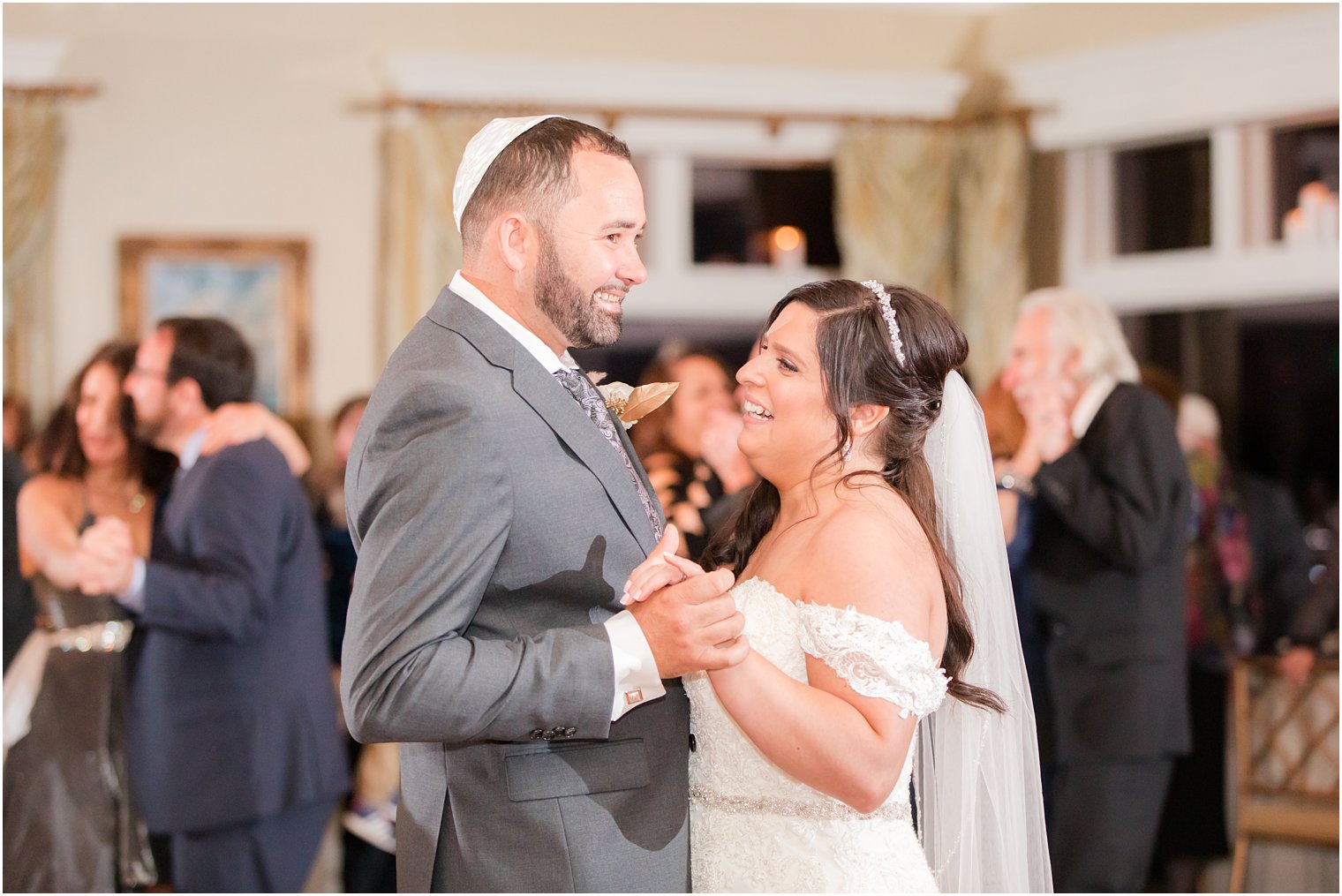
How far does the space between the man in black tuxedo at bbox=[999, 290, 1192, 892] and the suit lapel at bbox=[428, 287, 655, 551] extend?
2214 millimetres

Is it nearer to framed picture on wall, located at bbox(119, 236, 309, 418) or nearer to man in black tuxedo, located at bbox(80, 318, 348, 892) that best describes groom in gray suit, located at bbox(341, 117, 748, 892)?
man in black tuxedo, located at bbox(80, 318, 348, 892)

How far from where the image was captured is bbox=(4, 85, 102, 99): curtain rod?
6167mm

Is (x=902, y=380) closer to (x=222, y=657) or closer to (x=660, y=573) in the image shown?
(x=660, y=573)

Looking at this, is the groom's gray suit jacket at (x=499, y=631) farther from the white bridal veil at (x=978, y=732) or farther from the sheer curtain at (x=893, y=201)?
the sheer curtain at (x=893, y=201)

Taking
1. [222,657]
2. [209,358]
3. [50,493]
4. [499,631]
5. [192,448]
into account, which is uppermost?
[209,358]

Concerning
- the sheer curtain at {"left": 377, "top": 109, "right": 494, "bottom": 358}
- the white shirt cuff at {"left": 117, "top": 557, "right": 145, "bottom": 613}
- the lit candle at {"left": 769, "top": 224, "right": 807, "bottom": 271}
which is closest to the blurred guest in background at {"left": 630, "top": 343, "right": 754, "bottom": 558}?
the white shirt cuff at {"left": 117, "top": 557, "right": 145, "bottom": 613}

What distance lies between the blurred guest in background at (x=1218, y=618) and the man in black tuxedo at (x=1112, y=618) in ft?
3.74

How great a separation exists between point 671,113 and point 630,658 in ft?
18.2

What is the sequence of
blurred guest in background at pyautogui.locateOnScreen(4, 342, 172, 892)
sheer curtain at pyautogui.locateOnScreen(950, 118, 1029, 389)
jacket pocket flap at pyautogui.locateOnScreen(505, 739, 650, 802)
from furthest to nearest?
sheer curtain at pyautogui.locateOnScreen(950, 118, 1029, 389), blurred guest in background at pyautogui.locateOnScreen(4, 342, 172, 892), jacket pocket flap at pyautogui.locateOnScreen(505, 739, 650, 802)

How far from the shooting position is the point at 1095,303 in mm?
3926

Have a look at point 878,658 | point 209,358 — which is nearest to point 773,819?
point 878,658

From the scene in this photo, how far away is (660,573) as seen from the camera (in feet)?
5.16

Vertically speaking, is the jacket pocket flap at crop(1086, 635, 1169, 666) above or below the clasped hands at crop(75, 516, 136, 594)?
below

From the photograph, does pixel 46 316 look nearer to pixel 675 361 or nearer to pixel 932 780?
pixel 675 361
